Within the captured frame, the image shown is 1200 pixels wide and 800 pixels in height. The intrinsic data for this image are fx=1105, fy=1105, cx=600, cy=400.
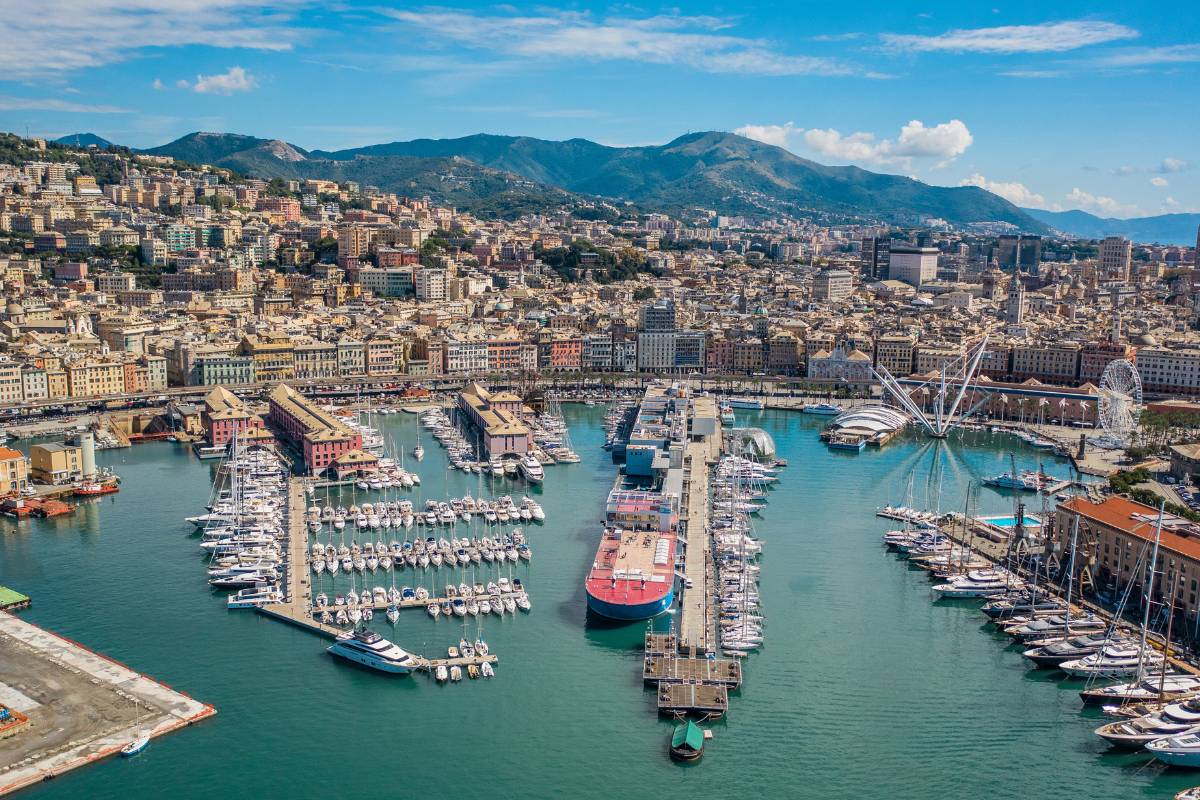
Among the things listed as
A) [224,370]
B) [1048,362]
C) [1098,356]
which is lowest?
[224,370]

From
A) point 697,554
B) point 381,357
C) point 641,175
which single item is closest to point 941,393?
point 697,554

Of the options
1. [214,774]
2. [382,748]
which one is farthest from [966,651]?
[214,774]

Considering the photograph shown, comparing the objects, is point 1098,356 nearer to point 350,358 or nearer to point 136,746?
point 350,358

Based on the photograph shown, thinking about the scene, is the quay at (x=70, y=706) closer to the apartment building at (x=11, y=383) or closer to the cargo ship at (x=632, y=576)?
the cargo ship at (x=632, y=576)

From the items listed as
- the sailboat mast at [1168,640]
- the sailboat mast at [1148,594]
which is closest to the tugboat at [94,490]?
the sailboat mast at [1148,594]

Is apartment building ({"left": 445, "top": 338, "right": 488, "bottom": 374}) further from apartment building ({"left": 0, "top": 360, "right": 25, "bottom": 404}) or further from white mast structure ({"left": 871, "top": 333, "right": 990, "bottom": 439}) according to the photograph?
white mast structure ({"left": 871, "top": 333, "right": 990, "bottom": 439})

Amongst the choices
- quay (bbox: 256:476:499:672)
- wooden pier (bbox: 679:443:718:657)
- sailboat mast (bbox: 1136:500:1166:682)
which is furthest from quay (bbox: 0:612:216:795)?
sailboat mast (bbox: 1136:500:1166:682)
